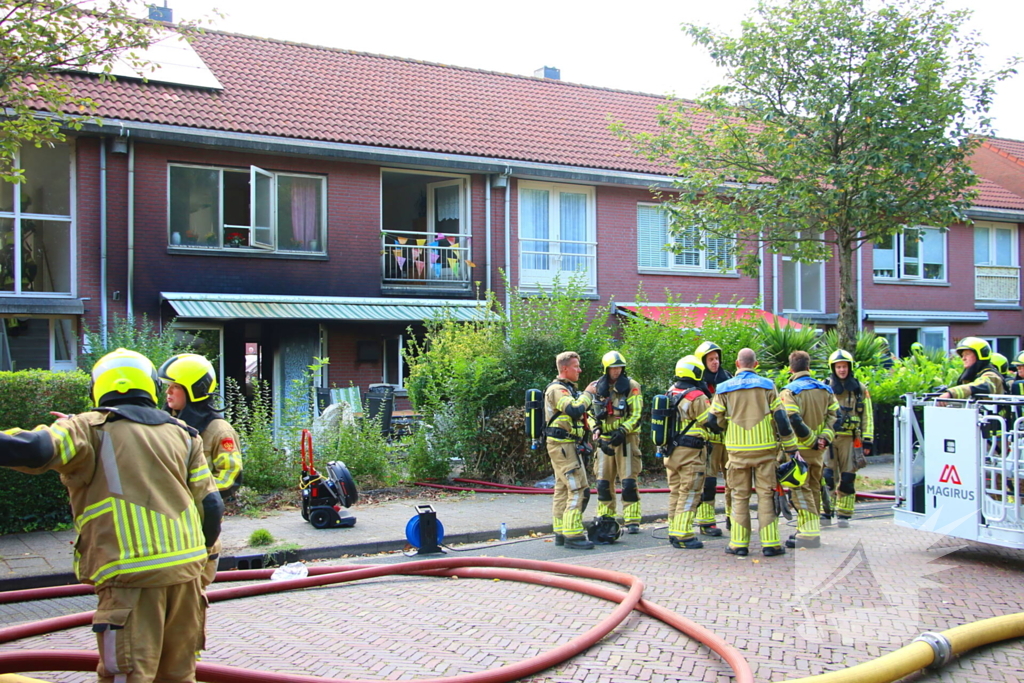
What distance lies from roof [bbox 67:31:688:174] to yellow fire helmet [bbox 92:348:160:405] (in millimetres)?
13224

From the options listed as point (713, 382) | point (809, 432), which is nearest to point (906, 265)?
point (713, 382)

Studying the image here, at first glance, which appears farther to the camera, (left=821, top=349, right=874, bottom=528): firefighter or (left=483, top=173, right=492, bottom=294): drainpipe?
(left=483, top=173, right=492, bottom=294): drainpipe

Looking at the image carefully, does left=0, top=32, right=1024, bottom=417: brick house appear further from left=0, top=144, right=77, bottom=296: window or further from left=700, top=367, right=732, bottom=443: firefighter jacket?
left=700, top=367, right=732, bottom=443: firefighter jacket

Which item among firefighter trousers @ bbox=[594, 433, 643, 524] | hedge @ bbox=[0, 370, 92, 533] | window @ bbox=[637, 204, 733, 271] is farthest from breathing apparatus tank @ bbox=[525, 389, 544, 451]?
window @ bbox=[637, 204, 733, 271]

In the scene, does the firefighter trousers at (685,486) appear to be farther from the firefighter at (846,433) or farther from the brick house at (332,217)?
the brick house at (332,217)

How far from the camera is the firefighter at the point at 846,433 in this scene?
9820 millimetres

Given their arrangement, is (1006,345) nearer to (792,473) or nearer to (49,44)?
(792,473)

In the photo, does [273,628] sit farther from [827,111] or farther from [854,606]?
[827,111]

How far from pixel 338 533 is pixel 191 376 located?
4.01 meters

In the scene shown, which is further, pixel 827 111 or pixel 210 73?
pixel 210 73

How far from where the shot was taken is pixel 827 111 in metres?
14.2

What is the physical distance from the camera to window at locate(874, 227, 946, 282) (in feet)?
78.4

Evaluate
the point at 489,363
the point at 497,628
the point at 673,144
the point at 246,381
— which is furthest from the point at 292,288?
the point at 497,628

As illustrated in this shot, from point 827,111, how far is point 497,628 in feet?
36.8
